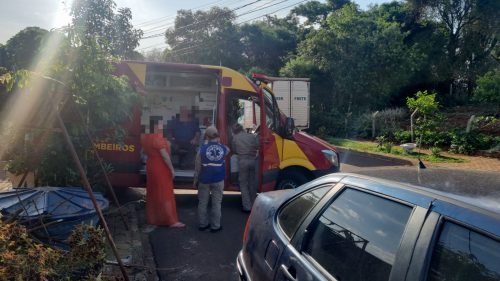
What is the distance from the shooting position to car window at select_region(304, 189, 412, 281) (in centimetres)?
205

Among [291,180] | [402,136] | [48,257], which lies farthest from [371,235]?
[402,136]

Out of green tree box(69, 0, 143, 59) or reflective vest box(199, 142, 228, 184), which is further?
green tree box(69, 0, 143, 59)

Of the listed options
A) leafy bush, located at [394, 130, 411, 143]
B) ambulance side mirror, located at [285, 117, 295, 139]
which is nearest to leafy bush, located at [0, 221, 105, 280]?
ambulance side mirror, located at [285, 117, 295, 139]

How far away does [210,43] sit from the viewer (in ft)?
110

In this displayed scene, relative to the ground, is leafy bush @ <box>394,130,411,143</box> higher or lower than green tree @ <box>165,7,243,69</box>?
lower

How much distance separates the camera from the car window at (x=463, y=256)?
1641mm

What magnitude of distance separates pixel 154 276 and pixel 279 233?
7.21ft

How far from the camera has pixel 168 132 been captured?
9.22 m

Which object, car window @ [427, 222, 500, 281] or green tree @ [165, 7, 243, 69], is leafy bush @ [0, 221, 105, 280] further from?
green tree @ [165, 7, 243, 69]

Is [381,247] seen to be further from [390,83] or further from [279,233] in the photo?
[390,83]

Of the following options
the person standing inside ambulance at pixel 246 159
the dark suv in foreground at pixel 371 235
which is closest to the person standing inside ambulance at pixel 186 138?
the person standing inside ambulance at pixel 246 159

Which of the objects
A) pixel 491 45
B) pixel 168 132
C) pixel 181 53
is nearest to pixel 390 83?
pixel 491 45

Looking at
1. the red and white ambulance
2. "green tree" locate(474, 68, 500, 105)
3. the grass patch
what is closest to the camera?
the red and white ambulance

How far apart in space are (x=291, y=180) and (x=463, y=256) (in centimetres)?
578
